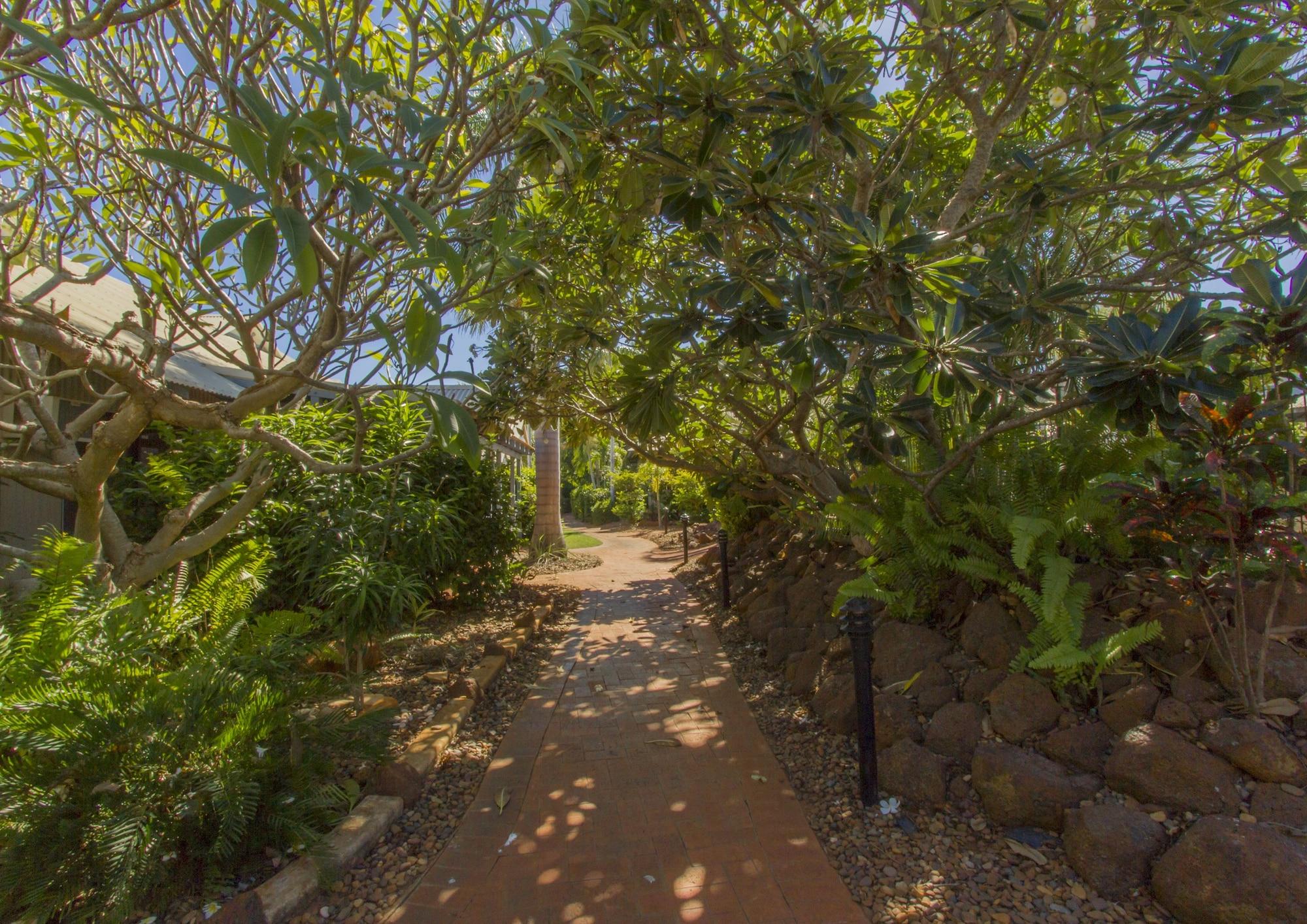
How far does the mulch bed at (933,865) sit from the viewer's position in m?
2.51

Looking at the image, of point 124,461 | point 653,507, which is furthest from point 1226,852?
point 653,507

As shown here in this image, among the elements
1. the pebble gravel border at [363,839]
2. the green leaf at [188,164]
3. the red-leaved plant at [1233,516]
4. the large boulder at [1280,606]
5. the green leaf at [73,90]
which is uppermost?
the green leaf at [73,90]

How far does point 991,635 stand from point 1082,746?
34.7 inches

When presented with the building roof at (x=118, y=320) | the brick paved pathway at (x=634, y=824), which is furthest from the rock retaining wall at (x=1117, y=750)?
the building roof at (x=118, y=320)

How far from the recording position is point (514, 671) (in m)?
5.70

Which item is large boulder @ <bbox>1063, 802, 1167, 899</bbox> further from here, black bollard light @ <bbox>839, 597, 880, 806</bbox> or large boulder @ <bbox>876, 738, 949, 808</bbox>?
black bollard light @ <bbox>839, 597, 880, 806</bbox>

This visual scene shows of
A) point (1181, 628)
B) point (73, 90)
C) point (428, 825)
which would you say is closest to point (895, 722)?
point (1181, 628)

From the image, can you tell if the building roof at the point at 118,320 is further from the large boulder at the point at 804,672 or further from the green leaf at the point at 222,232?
the large boulder at the point at 804,672

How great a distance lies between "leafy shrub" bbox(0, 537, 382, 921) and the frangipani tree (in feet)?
2.46

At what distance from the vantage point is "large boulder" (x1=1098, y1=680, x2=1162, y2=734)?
9.93 feet

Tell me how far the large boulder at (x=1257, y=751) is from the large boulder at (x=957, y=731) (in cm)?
90

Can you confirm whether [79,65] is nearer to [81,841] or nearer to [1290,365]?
[81,841]

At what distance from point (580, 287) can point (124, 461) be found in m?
4.12

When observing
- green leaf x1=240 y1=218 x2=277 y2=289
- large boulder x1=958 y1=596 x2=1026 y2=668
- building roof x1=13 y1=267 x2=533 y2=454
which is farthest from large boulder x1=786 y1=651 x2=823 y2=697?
green leaf x1=240 y1=218 x2=277 y2=289
